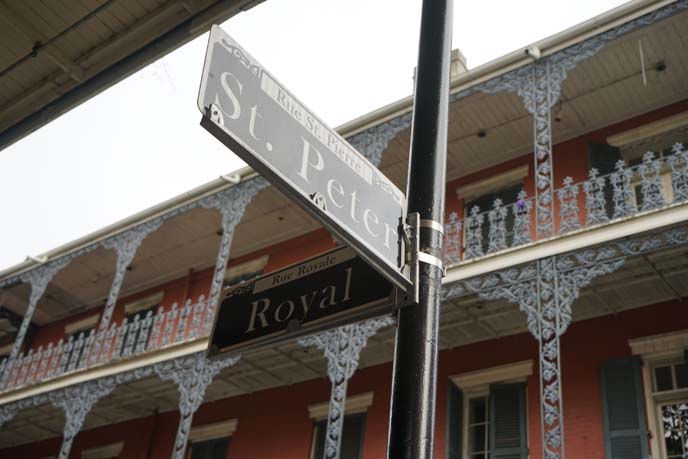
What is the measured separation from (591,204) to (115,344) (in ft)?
38.8

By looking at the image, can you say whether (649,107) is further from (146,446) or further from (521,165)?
(146,446)

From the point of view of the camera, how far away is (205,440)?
15648 mm

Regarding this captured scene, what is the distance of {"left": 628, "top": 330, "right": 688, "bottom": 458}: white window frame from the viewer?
33.4 ft

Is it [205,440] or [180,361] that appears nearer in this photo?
[180,361]

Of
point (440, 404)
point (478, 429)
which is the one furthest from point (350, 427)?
point (478, 429)

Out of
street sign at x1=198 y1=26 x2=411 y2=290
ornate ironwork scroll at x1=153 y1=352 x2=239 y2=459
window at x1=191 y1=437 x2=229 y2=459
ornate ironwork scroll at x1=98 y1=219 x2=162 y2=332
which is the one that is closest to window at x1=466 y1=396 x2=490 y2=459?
ornate ironwork scroll at x1=153 y1=352 x2=239 y2=459

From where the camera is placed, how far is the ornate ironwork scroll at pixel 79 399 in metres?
14.4

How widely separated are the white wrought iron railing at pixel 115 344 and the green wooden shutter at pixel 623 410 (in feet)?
23.5

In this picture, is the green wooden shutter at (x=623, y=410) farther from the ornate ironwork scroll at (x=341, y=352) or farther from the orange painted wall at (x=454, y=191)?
the ornate ironwork scroll at (x=341, y=352)

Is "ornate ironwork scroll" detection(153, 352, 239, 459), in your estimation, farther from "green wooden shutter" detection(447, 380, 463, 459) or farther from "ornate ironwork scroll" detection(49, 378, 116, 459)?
"green wooden shutter" detection(447, 380, 463, 459)

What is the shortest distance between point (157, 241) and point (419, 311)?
55.5 feet

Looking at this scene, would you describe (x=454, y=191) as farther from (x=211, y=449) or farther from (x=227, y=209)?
(x=211, y=449)

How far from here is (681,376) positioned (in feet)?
33.8

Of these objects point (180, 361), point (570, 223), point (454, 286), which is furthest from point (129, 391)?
point (570, 223)
